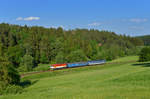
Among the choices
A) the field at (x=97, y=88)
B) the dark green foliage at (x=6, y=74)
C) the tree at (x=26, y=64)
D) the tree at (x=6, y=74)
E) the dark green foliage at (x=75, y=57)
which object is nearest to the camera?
the field at (x=97, y=88)

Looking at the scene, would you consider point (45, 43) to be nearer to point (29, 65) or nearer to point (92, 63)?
point (29, 65)

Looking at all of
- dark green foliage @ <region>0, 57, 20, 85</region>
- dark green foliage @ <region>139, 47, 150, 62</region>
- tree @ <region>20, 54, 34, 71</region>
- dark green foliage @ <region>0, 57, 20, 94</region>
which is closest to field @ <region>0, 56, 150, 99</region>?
dark green foliage @ <region>0, 57, 20, 94</region>

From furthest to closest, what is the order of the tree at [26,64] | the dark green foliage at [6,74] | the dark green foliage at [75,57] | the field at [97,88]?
the dark green foliage at [75,57]
the tree at [26,64]
the dark green foliage at [6,74]
the field at [97,88]

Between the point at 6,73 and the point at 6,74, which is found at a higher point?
the point at 6,73

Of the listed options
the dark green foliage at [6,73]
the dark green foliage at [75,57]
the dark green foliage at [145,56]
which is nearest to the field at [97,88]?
the dark green foliage at [6,73]

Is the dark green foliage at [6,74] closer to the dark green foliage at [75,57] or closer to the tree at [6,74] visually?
the tree at [6,74]

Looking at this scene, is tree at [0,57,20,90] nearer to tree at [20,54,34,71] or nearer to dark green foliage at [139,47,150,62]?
tree at [20,54,34,71]

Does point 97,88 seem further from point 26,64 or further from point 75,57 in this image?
point 75,57

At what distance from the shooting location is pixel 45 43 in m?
98.2

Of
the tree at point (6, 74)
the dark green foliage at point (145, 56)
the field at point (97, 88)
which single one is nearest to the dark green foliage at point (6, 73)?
the tree at point (6, 74)

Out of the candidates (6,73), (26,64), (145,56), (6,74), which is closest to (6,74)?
(6,74)

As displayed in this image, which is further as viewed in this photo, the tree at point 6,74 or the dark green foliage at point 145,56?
the dark green foliage at point 145,56

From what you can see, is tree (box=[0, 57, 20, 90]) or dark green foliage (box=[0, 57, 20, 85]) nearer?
tree (box=[0, 57, 20, 90])

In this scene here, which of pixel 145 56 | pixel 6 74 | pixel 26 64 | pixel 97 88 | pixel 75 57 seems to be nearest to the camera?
pixel 97 88
